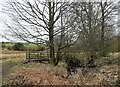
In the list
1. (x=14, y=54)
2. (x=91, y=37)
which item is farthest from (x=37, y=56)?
(x=91, y=37)

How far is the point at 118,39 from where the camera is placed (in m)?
13.9

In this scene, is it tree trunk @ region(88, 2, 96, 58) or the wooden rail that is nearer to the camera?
the wooden rail

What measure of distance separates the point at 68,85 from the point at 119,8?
9.36 m

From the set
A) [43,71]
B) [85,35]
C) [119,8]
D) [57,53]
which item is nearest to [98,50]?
[85,35]

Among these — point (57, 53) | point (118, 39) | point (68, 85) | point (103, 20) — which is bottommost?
point (68, 85)

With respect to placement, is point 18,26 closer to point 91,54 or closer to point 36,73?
point 36,73

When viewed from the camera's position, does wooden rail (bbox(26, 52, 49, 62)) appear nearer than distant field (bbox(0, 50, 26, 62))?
Yes

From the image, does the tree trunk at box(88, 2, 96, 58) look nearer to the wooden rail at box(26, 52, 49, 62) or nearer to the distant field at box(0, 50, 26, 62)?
the wooden rail at box(26, 52, 49, 62)

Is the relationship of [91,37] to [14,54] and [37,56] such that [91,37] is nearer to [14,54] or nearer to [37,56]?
[37,56]

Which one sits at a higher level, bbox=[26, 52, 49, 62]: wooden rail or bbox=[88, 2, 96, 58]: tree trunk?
bbox=[88, 2, 96, 58]: tree trunk

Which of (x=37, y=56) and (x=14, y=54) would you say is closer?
(x=37, y=56)

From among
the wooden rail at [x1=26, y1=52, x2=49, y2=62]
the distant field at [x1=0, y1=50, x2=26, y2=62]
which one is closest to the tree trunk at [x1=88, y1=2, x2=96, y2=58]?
the wooden rail at [x1=26, y1=52, x2=49, y2=62]

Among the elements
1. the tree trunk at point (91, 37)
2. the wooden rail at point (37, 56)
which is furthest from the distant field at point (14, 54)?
the tree trunk at point (91, 37)

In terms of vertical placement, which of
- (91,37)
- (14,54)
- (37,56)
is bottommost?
(37,56)
